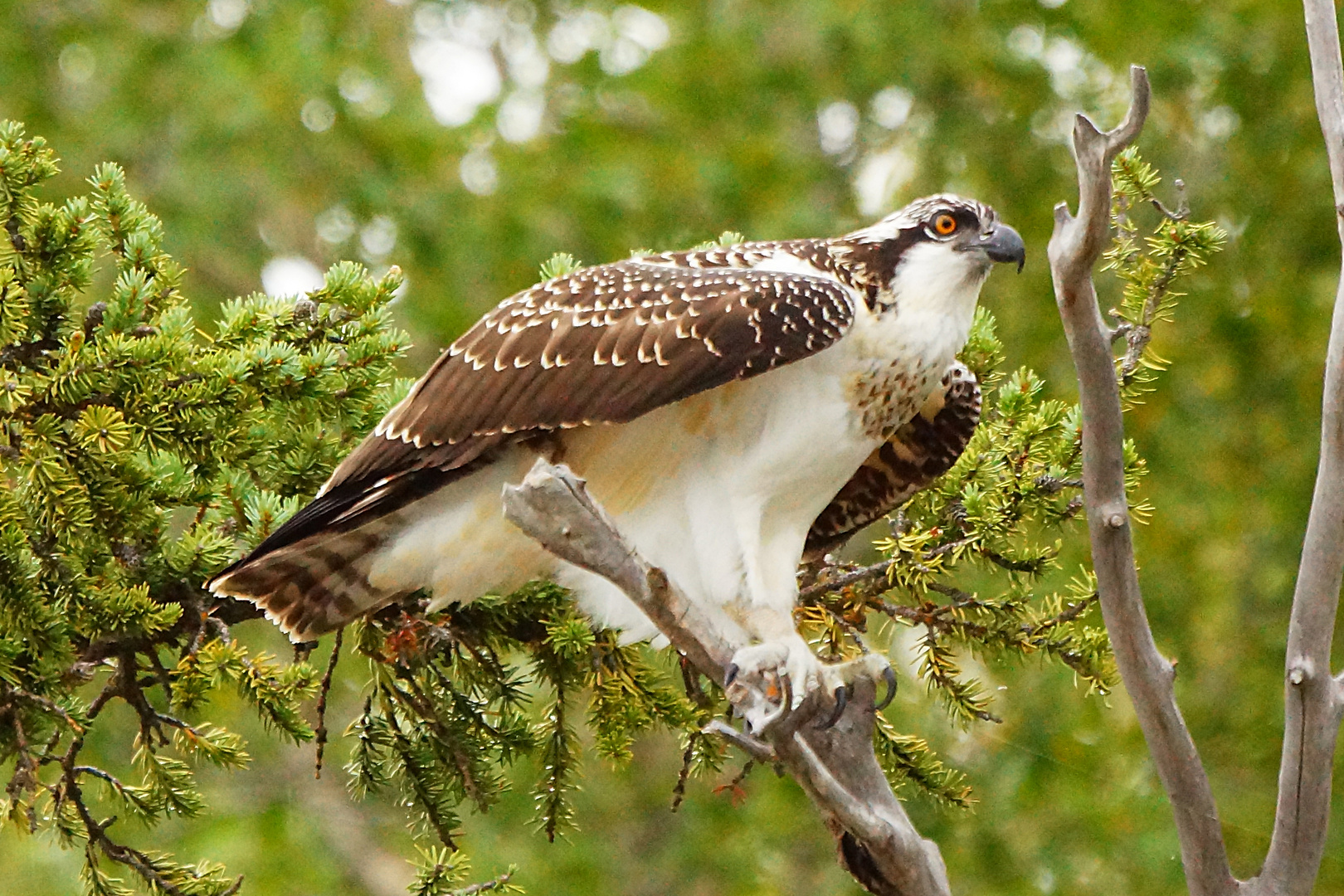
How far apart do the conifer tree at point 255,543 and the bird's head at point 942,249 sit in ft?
0.99

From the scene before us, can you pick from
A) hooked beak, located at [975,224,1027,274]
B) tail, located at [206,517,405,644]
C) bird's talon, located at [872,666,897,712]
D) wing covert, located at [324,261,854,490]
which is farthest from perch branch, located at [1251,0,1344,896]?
tail, located at [206,517,405,644]

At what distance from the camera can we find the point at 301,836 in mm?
7801

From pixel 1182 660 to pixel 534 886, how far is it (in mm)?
3414

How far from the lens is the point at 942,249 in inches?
146

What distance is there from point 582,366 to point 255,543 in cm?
80

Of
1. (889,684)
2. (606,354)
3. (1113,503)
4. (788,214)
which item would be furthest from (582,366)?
(788,214)

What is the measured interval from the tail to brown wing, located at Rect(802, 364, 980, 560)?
115 centimetres

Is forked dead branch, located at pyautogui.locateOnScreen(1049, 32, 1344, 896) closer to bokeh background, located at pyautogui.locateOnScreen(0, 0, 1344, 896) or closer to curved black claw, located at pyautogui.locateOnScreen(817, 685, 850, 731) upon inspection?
curved black claw, located at pyautogui.locateOnScreen(817, 685, 850, 731)

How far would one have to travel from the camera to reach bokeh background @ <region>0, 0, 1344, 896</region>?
25.0 feet

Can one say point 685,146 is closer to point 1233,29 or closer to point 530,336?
point 1233,29

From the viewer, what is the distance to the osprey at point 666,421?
347 centimetres

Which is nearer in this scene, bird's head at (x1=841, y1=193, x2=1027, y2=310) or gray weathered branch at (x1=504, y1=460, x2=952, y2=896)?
gray weathered branch at (x1=504, y1=460, x2=952, y2=896)

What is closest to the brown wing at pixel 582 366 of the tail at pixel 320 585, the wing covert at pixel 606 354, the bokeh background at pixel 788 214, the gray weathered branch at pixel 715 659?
the wing covert at pixel 606 354

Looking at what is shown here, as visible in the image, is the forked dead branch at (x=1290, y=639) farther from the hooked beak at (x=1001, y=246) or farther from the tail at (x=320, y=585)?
the tail at (x=320, y=585)
